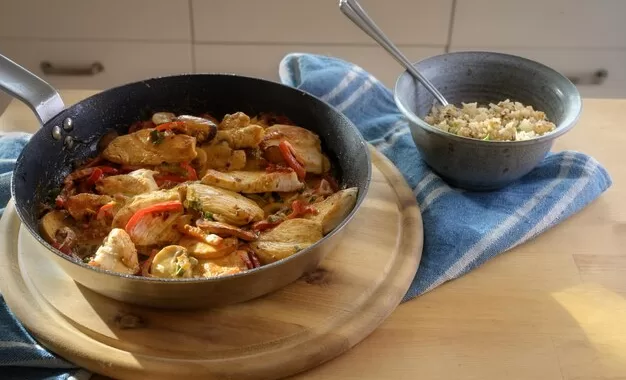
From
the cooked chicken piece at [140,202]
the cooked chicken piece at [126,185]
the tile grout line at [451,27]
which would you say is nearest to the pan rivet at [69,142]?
the cooked chicken piece at [126,185]

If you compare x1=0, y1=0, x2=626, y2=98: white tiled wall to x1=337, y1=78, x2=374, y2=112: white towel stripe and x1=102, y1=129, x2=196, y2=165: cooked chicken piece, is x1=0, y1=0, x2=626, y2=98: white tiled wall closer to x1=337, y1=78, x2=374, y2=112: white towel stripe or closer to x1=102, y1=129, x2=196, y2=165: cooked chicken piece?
x1=337, y1=78, x2=374, y2=112: white towel stripe

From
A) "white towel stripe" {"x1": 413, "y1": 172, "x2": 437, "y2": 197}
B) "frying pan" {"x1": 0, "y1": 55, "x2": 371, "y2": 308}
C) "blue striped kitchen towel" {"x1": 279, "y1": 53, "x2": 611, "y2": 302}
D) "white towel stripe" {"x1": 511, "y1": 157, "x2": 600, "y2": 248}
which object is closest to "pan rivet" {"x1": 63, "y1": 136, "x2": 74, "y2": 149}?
"frying pan" {"x1": 0, "y1": 55, "x2": 371, "y2": 308}

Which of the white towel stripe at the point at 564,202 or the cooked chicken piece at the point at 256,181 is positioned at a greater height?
the cooked chicken piece at the point at 256,181

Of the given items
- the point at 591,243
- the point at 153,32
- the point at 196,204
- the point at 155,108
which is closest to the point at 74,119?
the point at 155,108

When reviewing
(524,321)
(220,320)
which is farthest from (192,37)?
(524,321)

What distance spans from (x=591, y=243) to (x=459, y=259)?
31 cm

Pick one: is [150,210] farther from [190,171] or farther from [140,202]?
[190,171]

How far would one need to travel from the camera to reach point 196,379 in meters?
1.00

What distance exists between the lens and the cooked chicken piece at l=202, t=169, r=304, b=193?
1.26 m

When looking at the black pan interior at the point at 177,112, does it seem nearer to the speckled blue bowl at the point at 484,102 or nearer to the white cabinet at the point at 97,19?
the speckled blue bowl at the point at 484,102

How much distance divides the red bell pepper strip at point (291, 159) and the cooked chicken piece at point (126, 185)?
27cm

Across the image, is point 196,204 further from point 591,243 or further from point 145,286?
point 591,243

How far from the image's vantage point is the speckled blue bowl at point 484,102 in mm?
1316

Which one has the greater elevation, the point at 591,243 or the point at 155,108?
the point at 155,108
